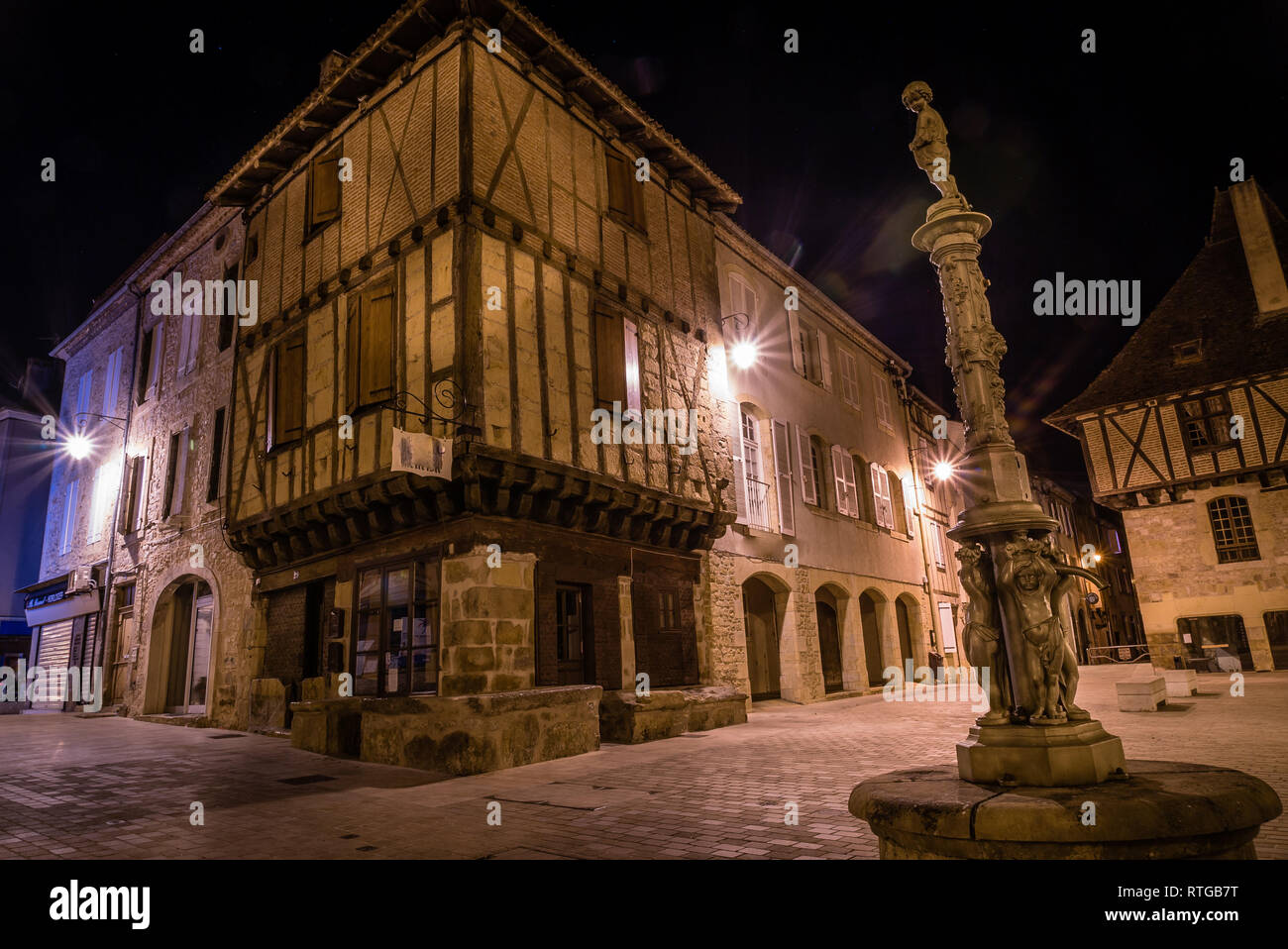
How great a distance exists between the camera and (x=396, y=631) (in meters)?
8.75

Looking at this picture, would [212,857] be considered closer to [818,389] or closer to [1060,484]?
[818,389]

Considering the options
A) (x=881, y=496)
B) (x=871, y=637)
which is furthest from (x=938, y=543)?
(x=871, y=637)

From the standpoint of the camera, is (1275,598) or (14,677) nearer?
(1275,598)

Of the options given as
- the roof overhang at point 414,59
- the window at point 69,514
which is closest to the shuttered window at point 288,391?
the roof overhang at point 414,59

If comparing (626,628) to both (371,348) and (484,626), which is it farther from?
(371,348)

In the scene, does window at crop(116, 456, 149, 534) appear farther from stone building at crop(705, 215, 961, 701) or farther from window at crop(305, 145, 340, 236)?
stone building at crop(705, 215, 961, 701)

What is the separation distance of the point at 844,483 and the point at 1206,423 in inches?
427

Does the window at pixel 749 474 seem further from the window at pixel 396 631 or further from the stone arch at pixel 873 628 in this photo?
the window at pixel 396 631

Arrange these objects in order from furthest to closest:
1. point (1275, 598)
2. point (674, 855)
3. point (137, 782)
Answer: point (1275, 598), point (137, 782), point (674, 855)

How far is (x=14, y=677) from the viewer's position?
20047 mm

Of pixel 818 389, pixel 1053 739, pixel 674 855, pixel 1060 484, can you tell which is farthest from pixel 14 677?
pixel 1060 484

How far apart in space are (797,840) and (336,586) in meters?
7.64

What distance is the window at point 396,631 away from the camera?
27.4ft
